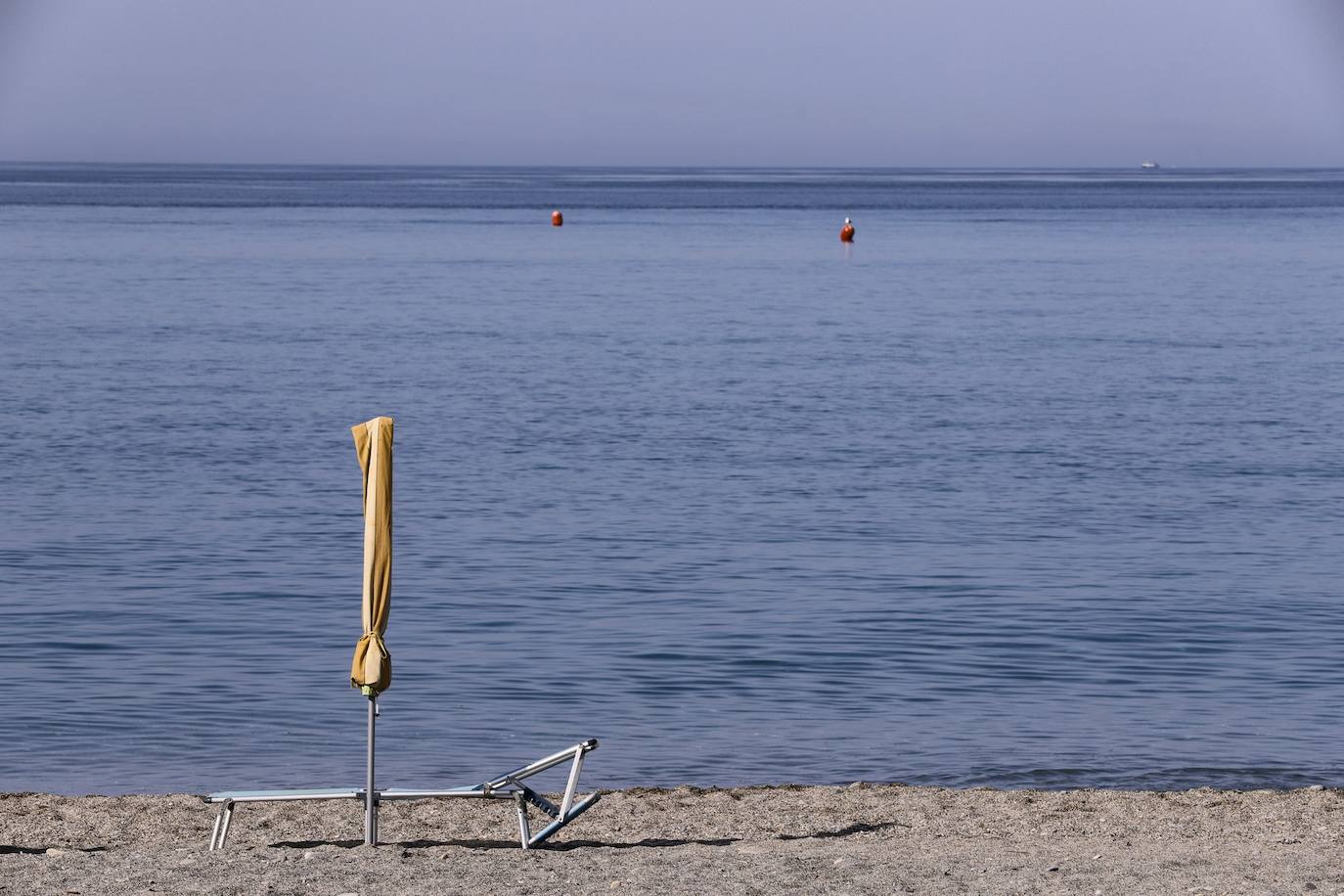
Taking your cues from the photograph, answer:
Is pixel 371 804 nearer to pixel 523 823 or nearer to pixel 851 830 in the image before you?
pixel 523 823

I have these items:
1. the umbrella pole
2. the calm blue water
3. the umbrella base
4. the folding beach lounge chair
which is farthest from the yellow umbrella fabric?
the calm blue water

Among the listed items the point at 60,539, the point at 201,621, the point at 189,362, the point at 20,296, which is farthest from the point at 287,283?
the point at 201,621

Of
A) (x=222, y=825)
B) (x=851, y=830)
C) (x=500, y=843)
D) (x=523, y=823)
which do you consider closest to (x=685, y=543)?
(x=851, y=830)

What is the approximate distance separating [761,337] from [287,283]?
2368 cm

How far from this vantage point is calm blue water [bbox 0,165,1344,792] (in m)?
12.7

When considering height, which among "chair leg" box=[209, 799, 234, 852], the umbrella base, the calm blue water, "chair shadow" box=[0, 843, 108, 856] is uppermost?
the umbrella base

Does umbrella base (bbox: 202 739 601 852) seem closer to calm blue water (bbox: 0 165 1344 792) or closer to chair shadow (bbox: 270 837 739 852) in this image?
chair shadow (bbox: 270 837 739 852)

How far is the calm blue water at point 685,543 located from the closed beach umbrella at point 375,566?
2.48 m

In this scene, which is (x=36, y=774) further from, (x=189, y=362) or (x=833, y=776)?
(x=189, y=362)

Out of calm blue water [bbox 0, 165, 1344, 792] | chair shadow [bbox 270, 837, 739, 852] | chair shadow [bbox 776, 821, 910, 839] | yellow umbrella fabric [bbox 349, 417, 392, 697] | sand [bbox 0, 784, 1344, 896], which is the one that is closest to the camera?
sand [bbox 0, 784, 1344, 896]

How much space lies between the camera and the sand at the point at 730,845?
8.45 meters

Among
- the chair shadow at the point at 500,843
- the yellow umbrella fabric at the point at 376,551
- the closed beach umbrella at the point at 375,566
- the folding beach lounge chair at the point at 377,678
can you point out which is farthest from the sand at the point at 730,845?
the yellow umbrella fabric at the point at 376,551

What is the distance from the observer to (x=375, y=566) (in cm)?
901

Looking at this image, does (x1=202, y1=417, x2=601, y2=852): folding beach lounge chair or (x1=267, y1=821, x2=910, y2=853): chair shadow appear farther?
(x1=267, y1=821, x2=910, y2=853): chair shadow
